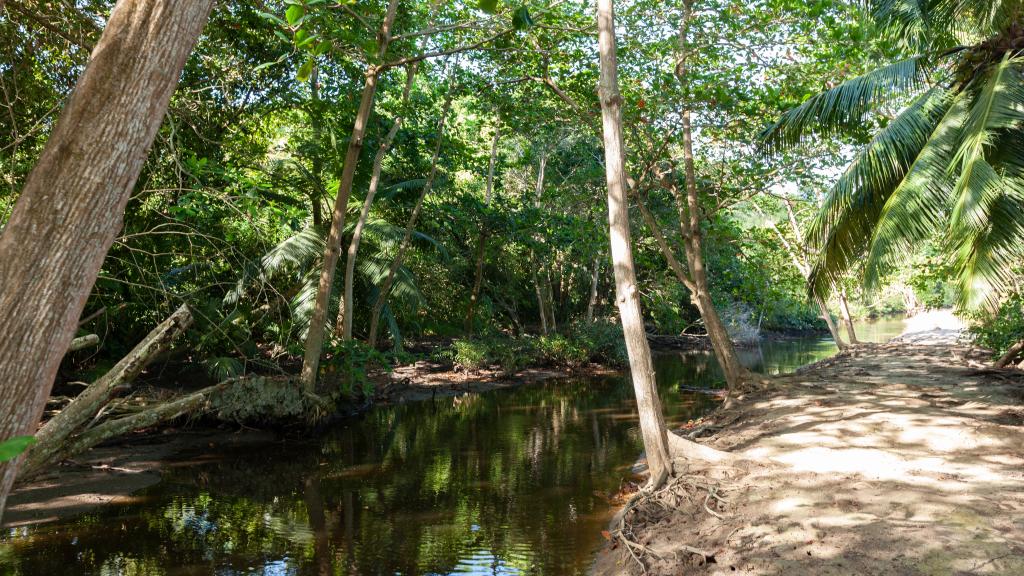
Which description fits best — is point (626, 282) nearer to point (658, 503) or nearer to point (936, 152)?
point (658, 503)

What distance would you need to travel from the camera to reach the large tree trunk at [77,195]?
2.44 m

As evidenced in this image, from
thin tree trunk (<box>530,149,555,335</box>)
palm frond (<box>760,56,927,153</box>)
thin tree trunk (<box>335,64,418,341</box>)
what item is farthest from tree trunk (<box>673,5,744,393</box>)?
thin tree trunk (<box>530,149,555,335</box>)

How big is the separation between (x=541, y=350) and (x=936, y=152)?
1419 cm

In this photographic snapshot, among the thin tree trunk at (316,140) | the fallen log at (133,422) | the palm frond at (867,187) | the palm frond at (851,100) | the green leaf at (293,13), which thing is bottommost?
the fallen log at (133,422)

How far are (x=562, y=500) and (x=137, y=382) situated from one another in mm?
9832

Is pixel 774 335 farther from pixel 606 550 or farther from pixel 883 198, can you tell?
pixel 606 550

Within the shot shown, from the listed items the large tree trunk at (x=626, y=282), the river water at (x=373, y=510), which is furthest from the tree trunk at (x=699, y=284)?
the large tree trunk at (x=626, y=282)

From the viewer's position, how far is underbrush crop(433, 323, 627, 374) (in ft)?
64.2

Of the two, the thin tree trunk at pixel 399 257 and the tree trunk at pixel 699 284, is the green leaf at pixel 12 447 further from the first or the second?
the thin tree trunk at pixel 399 257

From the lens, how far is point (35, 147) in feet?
29.7

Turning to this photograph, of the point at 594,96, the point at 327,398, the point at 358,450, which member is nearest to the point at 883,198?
the point at 594,96

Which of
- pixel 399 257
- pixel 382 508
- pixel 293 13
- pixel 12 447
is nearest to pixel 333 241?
pixel 399 257

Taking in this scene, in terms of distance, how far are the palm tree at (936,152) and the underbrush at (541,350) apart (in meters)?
10.8

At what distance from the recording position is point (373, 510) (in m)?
7.25
